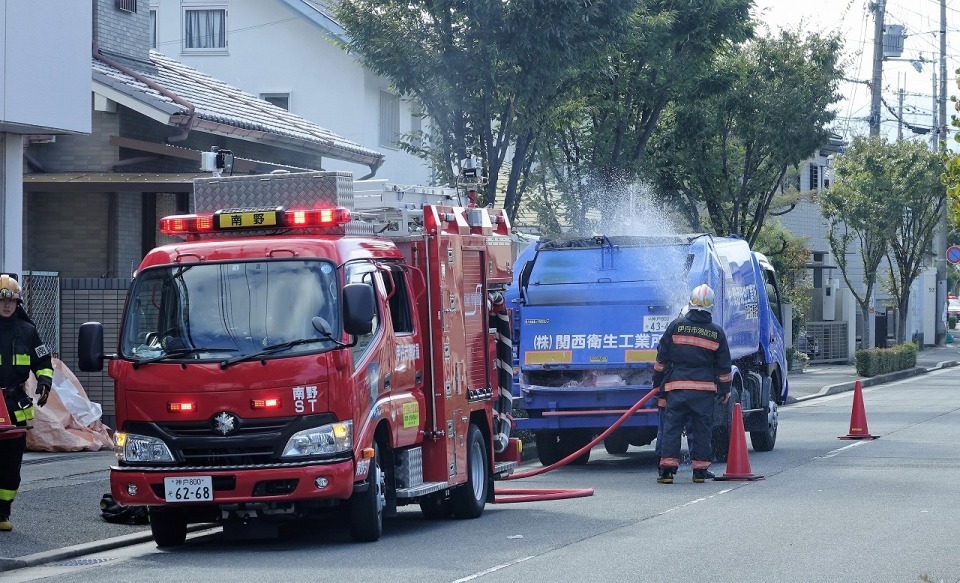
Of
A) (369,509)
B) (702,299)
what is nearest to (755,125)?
(702,299)

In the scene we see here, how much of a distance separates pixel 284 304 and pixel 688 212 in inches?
832

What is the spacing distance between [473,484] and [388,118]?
22.7 metres

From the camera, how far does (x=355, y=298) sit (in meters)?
10.3

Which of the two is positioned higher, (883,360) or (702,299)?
(702,299)

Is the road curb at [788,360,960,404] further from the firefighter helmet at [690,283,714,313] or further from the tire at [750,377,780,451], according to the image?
the firefighter helmet at [690,283,714,313]

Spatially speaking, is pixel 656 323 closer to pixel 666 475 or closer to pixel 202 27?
pixel 666 475

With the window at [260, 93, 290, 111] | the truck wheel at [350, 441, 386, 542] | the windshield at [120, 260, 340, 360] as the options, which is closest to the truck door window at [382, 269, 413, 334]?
the windshield at [120, 260, 340, 360]

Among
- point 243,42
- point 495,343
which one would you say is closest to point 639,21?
point 495,343

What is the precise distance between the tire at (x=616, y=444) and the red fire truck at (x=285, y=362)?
6.13 m

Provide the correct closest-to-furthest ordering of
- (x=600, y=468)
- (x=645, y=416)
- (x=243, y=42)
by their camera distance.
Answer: (x=645, y=416), (x=600, y=468), (x=243, y=42)

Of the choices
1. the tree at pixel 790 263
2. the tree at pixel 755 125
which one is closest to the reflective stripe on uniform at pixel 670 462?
the tree at pixel 755 125

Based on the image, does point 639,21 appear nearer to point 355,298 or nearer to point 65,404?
point 65,404

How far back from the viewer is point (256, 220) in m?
11.2

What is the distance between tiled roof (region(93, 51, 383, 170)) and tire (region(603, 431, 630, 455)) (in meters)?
6.91
